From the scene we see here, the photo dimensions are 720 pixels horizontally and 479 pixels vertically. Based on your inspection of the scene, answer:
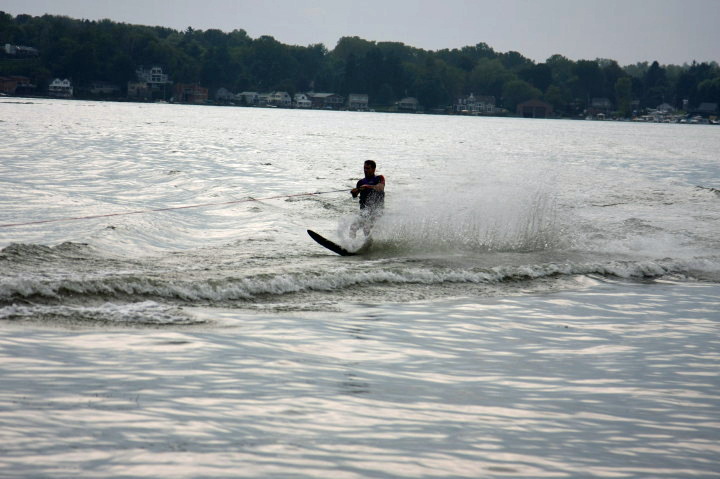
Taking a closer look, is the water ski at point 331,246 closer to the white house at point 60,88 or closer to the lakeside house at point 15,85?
the lakeside house at point 15,85

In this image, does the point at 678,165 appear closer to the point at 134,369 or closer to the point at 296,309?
the point at 296,309

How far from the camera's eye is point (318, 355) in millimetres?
8945

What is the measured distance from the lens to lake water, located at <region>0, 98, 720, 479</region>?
637 centimetres

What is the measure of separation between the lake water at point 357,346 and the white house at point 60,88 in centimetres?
18816

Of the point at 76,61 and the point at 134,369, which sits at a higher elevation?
the point at 76,61

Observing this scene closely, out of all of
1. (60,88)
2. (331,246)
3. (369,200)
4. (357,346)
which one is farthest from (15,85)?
(357,346)

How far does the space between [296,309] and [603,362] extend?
4.18m

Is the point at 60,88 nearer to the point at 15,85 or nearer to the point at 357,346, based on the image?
the point at 15,85

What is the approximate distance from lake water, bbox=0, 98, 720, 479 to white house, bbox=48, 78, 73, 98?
18816cm

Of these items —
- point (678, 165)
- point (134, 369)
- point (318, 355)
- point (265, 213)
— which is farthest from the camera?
point (678, 165)

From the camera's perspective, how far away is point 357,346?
939 cm

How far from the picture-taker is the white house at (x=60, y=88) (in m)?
196

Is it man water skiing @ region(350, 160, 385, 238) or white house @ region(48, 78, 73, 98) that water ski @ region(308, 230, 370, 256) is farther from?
white house @ region(48, 78, 73, 98)

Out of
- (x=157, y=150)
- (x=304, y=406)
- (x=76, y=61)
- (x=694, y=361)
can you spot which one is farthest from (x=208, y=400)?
(x=76, y=61)
